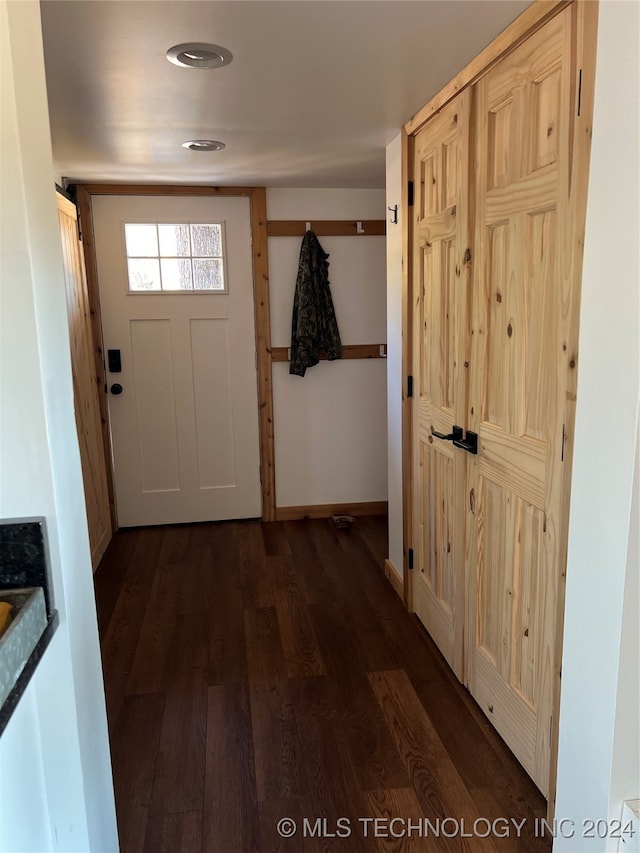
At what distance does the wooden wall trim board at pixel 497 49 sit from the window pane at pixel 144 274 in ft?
6.75

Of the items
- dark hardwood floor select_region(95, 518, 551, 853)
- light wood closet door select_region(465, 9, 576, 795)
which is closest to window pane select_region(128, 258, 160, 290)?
dark hardwood floor select_region(95, 518, 551, 853)

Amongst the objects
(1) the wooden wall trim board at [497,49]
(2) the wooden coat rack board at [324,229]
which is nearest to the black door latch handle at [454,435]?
(1) the wooden wall trim board at [497,49]

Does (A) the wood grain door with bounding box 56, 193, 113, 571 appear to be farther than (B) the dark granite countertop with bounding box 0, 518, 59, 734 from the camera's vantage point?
Yes

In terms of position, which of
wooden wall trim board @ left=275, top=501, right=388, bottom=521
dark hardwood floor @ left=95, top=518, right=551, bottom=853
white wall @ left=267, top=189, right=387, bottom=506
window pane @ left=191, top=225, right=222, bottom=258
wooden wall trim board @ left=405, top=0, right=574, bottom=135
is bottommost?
dark hardwood floor @ left=95, top=518, right=551, bottom=853

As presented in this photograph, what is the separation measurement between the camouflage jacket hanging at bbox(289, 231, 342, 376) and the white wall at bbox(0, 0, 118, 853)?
8.60ft

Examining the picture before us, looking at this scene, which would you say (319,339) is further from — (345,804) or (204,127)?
(345,804)

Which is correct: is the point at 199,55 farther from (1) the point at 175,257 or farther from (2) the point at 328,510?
(2) the point at 328,510

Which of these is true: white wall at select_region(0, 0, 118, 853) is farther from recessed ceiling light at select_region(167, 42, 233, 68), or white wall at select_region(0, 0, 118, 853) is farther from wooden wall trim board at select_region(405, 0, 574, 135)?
wooden wall trim board at select_region(405, 0, 574, 135)

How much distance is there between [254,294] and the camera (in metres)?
3.88

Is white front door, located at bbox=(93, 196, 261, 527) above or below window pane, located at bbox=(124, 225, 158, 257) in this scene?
below

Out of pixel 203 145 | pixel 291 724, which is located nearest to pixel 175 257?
pixel 203 145

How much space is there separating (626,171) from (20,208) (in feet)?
3.54

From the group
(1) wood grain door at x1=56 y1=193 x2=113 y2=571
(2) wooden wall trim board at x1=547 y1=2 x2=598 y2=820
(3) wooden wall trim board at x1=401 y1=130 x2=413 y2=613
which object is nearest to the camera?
(2) wooden wall trim board at x1=547 y1=2 x2=598 y2=820

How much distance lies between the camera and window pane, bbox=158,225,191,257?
373 cm
